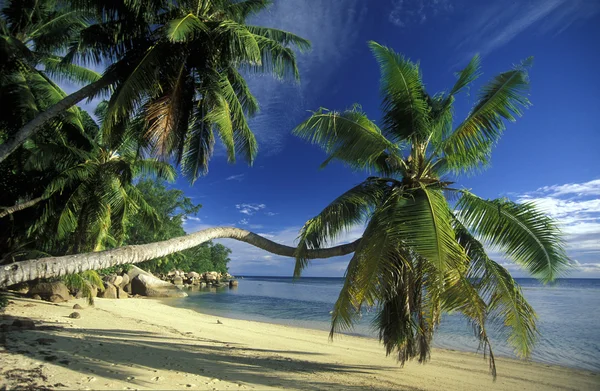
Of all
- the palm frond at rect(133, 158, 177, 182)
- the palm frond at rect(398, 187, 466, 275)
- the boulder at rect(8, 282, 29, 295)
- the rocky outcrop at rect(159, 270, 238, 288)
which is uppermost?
the palm frond at rect(133, 158, 177, 182)

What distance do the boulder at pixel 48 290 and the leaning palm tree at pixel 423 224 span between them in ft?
52.0

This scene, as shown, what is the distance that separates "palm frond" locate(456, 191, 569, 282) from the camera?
5.47 metres

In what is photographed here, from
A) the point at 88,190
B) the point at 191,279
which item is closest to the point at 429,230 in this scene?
the point at 88,190

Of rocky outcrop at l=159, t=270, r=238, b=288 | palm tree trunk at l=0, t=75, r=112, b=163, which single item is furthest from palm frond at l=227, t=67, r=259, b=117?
rocky outcrop at l=159, t=270, r=238, b=288

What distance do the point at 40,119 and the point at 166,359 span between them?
5.38 meters

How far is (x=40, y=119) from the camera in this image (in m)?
6.46

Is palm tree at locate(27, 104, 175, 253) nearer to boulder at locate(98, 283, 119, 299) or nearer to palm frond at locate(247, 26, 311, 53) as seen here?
palm frond at locate(247, 26, 311, 53)

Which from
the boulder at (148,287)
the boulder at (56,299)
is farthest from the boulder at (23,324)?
the boulder at (148,287)

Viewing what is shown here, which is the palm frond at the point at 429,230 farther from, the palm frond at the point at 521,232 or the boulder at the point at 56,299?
the boulder at the point at 56,299

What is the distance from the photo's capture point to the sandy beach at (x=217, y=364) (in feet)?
16.3

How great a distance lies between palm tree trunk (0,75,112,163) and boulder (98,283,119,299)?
18.4 metres

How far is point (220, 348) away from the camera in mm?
9062

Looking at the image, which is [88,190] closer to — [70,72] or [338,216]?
[70,72]

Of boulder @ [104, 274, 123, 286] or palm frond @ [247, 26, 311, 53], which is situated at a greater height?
palm frond @ [247, 26, 311, 53]
